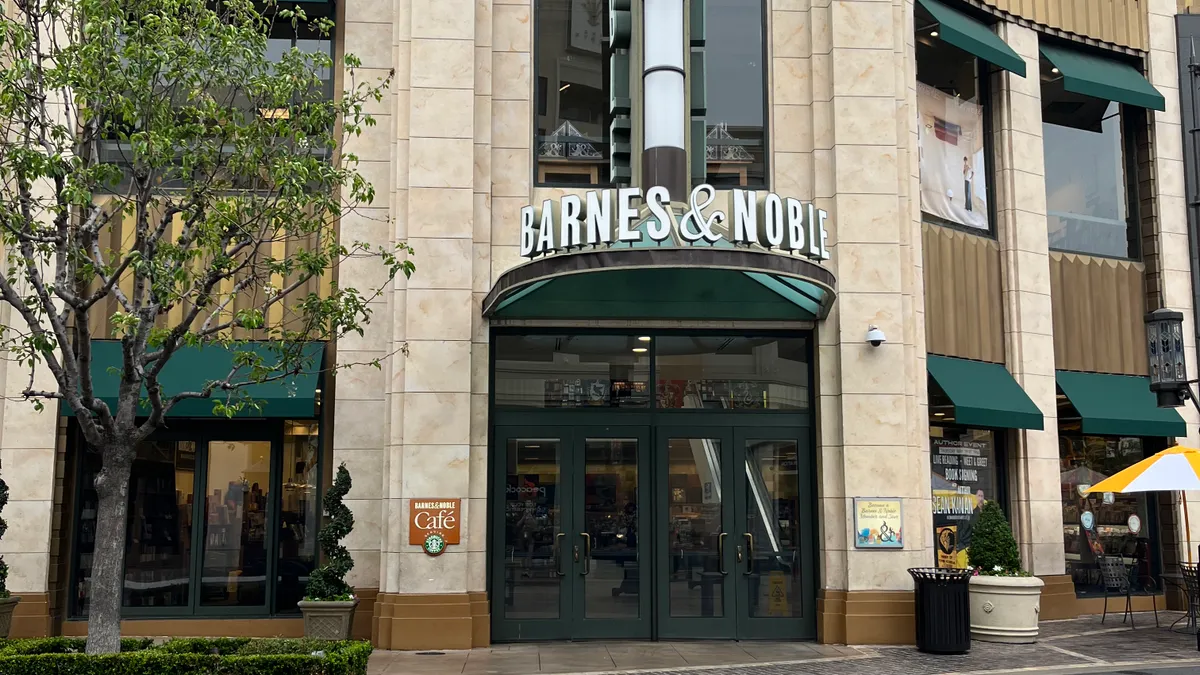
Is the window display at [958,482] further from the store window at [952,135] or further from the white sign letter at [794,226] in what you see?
the white sign letter at [794,226]

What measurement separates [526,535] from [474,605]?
1250mm

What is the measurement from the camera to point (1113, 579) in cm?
1806

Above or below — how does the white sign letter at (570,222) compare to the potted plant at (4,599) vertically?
above

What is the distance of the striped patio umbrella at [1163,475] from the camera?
1523 centimetres

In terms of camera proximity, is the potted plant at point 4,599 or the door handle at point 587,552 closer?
the potted plant at point 4,599

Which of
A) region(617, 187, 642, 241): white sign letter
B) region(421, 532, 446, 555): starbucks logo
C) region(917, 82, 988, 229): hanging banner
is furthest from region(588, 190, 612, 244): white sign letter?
region(917, 82, 988, 229): hanging banner

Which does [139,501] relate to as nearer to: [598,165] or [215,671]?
[215,671]

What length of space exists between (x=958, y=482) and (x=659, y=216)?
8.08 metres

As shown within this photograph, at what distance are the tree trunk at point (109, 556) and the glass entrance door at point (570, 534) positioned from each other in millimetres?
5976

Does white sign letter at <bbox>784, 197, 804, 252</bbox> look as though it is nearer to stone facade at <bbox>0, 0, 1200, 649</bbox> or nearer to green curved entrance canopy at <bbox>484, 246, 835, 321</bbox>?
green curved entrance canopy at <bbox>484, 246, 835, 321</bbox>

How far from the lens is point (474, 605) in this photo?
1468 centimetres

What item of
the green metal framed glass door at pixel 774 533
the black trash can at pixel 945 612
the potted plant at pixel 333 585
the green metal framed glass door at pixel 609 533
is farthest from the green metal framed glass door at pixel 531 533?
the black trash can at pixel 945 612

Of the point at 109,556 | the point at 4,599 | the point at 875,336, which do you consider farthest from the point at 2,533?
the point at 875,336

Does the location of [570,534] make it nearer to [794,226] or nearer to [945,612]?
[945,612]
